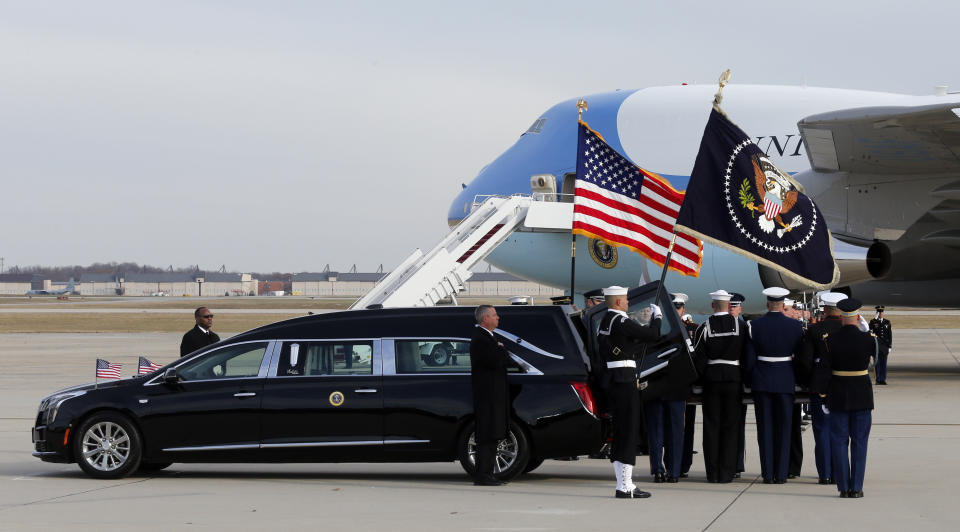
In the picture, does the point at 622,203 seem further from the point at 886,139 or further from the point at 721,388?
the point at 886,139

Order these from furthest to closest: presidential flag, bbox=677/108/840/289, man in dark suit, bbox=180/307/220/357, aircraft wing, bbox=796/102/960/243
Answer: aircraft wing, bbox=796/102/960/243
man in dark suit, bbox=180/307/220/357
presidential flag, bbox=677/108/840/289

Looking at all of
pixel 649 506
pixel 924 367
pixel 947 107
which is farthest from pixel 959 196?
pixel 649 506

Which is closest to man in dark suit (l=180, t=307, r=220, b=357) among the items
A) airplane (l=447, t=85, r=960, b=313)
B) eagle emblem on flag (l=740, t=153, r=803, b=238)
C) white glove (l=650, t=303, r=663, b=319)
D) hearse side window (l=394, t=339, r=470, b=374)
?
hearse side window (l=394, t=339, r=470, b=374)

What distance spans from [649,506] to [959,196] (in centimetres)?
1611

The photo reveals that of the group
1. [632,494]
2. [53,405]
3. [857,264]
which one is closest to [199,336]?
[53,405]

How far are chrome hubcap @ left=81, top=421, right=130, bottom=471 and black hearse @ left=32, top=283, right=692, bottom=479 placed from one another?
1 centimetres

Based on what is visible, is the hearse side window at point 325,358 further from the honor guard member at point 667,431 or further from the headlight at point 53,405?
the honor guard member at point 667,431

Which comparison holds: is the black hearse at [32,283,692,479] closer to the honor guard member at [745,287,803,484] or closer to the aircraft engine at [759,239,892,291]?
the honor guard member at [745,287,803,484]

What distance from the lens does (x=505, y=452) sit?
38.9 ft

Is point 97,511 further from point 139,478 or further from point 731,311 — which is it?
point 731,311

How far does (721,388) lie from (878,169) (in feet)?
44.9

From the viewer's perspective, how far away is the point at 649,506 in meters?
10.3

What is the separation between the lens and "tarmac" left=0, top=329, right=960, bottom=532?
9.41 m

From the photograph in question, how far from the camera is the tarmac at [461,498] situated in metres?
9.41
